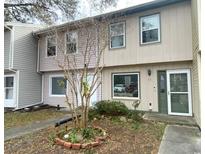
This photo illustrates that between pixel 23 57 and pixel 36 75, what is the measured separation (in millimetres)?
1725

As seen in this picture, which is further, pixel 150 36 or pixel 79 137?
pixel 150 36

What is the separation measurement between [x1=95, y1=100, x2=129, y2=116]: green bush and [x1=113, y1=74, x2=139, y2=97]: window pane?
2.23 meters

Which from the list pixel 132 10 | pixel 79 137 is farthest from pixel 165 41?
pixel 79 137

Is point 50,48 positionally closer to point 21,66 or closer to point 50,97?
point 21,66

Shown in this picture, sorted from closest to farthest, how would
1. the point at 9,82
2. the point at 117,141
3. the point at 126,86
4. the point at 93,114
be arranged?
1. the point at 117,141
2. the point at 93,114
3. the point at 126,86
4. the point at 9,82

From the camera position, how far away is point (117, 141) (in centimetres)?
614

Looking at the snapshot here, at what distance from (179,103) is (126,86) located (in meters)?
3.19

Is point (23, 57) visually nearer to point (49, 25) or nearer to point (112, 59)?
point (49, 25)

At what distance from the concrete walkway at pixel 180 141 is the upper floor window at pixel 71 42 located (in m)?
7.63

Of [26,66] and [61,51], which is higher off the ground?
[61,51]

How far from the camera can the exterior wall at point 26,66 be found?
14148 millimetres
